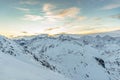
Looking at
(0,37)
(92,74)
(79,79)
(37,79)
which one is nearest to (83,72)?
(92,74)

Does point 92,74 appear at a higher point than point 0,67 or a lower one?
lower

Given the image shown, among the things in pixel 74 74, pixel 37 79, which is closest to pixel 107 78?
pixel 74 74

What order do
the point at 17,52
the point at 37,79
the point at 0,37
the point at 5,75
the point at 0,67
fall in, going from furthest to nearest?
the point at 0,37 < the point at 17,52 < the point at 37,79 < the point at 0,67 < the point at 5,75

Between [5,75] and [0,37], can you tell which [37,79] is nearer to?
[5,75]

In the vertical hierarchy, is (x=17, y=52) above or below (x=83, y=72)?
above

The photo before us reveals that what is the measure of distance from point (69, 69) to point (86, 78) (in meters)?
18.8

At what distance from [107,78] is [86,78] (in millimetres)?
19050

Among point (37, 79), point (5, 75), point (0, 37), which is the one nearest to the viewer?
point (5, 75)

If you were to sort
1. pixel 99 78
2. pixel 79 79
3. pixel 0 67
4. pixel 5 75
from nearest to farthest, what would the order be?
pixel 5 75
pixel 0 67
pixel 79 79
pixel 99 78

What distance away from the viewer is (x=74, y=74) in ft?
616

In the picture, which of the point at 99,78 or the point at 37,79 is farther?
the point at 99,78

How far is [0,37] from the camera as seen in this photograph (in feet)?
412

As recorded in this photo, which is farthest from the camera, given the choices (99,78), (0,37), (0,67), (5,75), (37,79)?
(99,78)

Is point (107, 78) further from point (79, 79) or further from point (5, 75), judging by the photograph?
point (5, 75)
